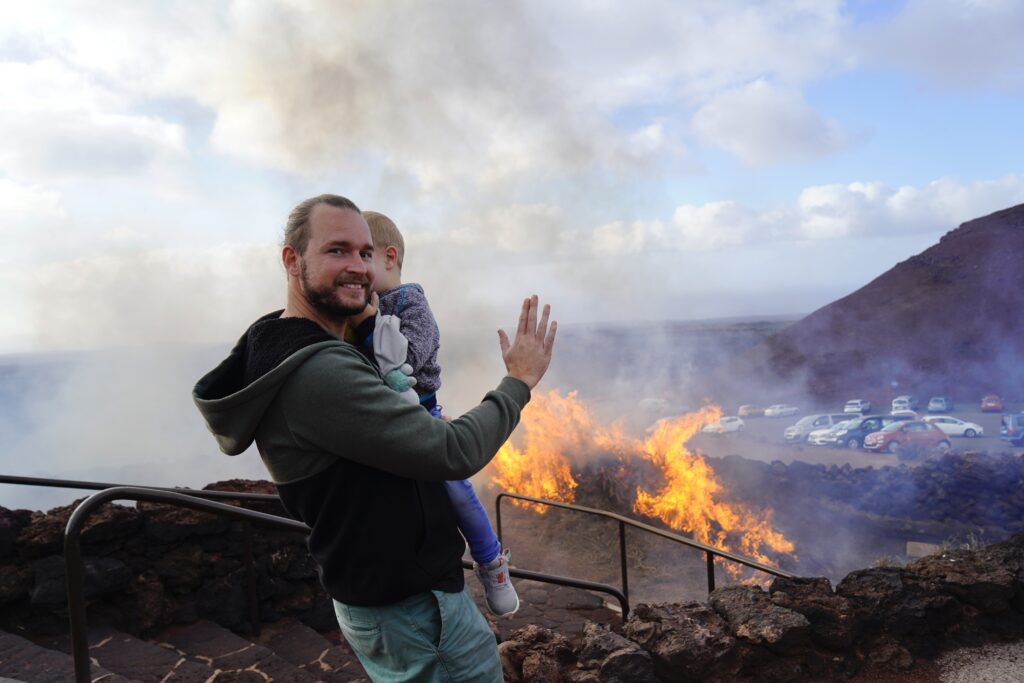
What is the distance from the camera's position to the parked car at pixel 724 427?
33.1 m

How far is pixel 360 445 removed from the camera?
1.52m

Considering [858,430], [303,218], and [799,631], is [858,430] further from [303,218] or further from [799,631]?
[303,218]

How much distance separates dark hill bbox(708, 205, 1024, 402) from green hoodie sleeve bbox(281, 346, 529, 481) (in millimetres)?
39091

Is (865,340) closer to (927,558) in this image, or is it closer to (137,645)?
(927,558)

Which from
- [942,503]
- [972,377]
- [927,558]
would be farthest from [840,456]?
[927,558]

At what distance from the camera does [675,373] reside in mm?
53875

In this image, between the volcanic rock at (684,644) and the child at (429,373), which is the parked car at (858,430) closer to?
the volcanic rock at (684,644)

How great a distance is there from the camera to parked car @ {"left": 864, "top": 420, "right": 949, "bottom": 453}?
24.0m

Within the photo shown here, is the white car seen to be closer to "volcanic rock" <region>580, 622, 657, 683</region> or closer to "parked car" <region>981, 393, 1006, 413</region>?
"parked car" <region>981, 393, 1006, 413</region>

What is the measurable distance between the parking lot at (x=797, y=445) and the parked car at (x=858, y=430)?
337 mm

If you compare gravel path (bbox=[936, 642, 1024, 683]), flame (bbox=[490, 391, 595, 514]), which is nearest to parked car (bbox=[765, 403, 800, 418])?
flame (bbox=[490, 391, 595, 514])

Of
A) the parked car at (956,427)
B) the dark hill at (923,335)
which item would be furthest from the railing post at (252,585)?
the dark hill at (923,335)

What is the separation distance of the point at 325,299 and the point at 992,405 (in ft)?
125

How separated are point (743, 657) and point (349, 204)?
3017 millimetres
